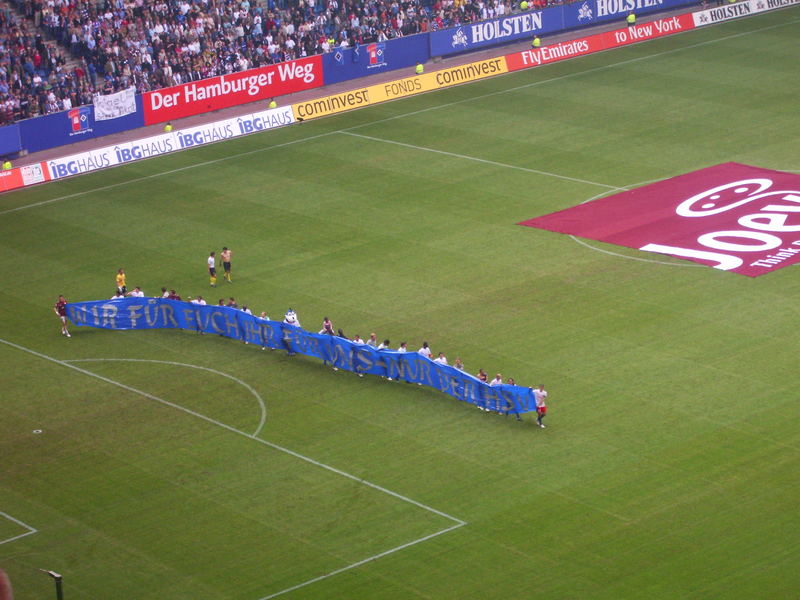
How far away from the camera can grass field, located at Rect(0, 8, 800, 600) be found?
1266 inches

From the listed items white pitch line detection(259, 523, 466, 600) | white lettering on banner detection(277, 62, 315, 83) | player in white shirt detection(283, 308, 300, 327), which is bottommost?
white pitch line detection(259, 523, 466, 600)

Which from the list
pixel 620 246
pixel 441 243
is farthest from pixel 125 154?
pixel 620 246

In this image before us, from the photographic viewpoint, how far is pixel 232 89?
240ft

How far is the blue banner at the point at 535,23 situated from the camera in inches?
3226

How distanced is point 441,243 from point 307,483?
62.7ft

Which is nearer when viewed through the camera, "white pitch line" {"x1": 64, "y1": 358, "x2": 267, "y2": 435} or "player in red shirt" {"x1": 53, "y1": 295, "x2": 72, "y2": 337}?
"white pitch line" {"x1": 64, "y1": 358, "x2": 267, "y2": 435}

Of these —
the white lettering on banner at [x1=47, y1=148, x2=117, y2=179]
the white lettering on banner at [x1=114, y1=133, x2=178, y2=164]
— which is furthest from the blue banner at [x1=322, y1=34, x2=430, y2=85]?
the white lettering on banner at [x1=47, y1=148, x2=117, y2=179]

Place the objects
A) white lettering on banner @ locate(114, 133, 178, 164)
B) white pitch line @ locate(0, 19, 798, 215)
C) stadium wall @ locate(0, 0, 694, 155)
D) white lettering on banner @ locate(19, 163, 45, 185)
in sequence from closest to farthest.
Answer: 1. white pitch line @ locate(0, 19, 798, 215)
2. white lettering on banner @ locate(19, 163, 45, 185)
3. white lettering on banner @ locate(114, 133, 178, 164)
4. stadium wall @ locate(0, 0, 694, 155)

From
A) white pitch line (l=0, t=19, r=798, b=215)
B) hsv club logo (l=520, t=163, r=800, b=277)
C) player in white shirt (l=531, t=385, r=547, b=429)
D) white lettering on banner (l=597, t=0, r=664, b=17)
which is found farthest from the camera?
white lettering on banner (l=597, t=0, r=664, b=17)

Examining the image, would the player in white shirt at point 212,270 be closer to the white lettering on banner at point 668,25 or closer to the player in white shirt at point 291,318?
the player in white shirt at point 291,318

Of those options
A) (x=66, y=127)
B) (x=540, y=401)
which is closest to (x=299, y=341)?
(x=540, y=401)

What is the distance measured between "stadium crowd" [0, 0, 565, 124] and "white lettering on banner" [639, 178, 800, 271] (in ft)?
93.3

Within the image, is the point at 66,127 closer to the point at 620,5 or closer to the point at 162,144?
the point at 162,144

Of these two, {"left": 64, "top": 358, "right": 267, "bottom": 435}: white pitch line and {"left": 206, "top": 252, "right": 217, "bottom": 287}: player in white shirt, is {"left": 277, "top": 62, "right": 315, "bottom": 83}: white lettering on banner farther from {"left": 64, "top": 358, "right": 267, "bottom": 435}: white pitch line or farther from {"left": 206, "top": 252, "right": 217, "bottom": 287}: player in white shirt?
{"left": 64, "top": 358, "right": 267, "bottom": 435}: white pitch line
